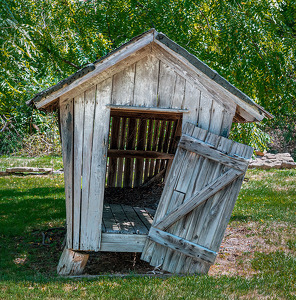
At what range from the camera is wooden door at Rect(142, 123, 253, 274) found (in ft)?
17.6

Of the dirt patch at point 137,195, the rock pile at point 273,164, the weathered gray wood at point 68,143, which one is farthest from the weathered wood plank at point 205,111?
the rock pile at point 273,164

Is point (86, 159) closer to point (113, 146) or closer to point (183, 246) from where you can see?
point (183, 246)

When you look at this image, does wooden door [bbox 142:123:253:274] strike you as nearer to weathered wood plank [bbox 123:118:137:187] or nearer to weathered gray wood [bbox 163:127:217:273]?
weathered gray wood [bbox 163:127:217:273]

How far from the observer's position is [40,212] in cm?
A: 905

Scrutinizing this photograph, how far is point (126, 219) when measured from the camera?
6961mm

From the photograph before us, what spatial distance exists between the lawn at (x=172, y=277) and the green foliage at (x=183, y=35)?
2.46 meters

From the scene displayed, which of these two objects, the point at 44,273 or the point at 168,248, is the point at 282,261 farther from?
the point at 44,273

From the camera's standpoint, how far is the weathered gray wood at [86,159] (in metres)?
5.30

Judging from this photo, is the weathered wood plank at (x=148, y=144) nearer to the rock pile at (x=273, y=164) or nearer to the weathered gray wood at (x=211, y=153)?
the weathered gray wood at (x=211, y=153)

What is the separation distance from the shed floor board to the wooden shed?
0.33m

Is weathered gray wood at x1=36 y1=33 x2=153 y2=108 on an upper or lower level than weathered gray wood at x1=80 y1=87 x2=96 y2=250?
upper

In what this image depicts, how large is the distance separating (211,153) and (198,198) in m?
0.63

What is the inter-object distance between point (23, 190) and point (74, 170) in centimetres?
648

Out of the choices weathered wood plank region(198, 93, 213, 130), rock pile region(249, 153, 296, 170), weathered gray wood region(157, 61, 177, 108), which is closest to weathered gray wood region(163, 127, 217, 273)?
weathered wood plank region(198, 93, 213, 130)
